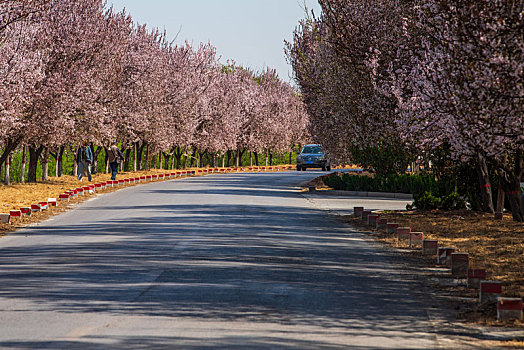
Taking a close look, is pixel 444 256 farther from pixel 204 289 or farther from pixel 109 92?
pixel 109 92

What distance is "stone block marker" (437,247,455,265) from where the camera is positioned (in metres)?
12.9

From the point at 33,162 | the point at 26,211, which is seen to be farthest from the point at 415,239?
the point at 33,162

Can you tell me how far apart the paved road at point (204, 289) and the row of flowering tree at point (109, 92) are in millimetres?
11268

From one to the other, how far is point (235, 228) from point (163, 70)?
4212cm

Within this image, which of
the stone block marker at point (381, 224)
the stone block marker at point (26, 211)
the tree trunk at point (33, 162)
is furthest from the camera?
the tree trunk at point (33, 162)

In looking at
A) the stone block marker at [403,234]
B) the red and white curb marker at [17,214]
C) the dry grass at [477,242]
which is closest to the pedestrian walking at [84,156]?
the red and white curb marker at [17,214]

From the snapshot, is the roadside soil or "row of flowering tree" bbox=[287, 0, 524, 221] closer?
the roadside soil

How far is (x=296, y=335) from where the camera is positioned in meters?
7.52

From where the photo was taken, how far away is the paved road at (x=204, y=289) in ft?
24.6

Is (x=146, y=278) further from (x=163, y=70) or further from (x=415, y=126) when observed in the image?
(x=163, y=70)

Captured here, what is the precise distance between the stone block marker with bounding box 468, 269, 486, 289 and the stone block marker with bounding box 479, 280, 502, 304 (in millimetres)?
1232

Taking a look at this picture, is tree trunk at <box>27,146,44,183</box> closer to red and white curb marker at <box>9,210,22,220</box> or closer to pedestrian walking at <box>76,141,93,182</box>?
pedestrian walking at <box>76,141,93,182</box>

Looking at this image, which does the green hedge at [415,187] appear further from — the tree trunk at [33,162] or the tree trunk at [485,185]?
the tree trunk at [33,162]

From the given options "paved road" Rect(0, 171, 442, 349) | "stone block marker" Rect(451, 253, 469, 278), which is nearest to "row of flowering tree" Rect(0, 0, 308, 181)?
"paved road" Rect(0, 171, 442, 349)
